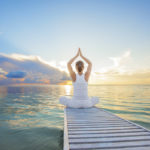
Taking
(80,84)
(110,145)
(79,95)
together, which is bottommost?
(110,145)

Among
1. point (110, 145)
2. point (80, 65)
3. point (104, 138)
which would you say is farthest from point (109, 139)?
point (80, 65)

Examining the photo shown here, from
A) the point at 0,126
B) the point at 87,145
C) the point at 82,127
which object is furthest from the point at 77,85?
the point at 0,126

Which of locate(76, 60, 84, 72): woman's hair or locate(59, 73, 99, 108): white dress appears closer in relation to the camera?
locate(76, 60, 84, 72): woman's hair

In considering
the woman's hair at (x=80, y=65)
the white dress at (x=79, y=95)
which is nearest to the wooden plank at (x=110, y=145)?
the white dress at (x=79, y=95)

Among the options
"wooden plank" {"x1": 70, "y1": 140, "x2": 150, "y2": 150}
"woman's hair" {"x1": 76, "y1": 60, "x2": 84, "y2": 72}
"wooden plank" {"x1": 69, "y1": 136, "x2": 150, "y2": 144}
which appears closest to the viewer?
"wooden plank" {"x1": 70, "y1": 140, "x2": 150, "y2": 150}

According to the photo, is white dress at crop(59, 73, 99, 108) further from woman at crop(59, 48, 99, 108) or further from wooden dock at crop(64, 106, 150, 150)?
wooden dock at crop(64, 106, 150, 150)

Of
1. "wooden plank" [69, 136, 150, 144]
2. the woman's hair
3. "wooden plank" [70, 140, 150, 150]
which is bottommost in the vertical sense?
"wooden plank" [70, 140, 150, 150]

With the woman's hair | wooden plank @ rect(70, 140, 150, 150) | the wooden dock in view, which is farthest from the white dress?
wooden plank @ rect(70, 140, 150, 150)

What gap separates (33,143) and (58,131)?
1713 mm

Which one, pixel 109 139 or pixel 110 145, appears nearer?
pixel 110 145

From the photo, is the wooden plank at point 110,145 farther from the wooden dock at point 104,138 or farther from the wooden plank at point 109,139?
the wooden plank at point 109,139

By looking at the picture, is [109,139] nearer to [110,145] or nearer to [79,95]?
[110,145]

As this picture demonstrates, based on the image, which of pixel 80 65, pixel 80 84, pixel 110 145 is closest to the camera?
pixel 110 145

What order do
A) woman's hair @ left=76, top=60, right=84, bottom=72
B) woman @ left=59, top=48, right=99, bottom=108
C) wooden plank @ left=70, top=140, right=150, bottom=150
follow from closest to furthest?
wooden plank @ left=70, top=140, right=150, bottom=150
woman's hair @ left=76, top=60, right=84, bottom=72
woman @ left=59, top=48, right=99, bottom=108
